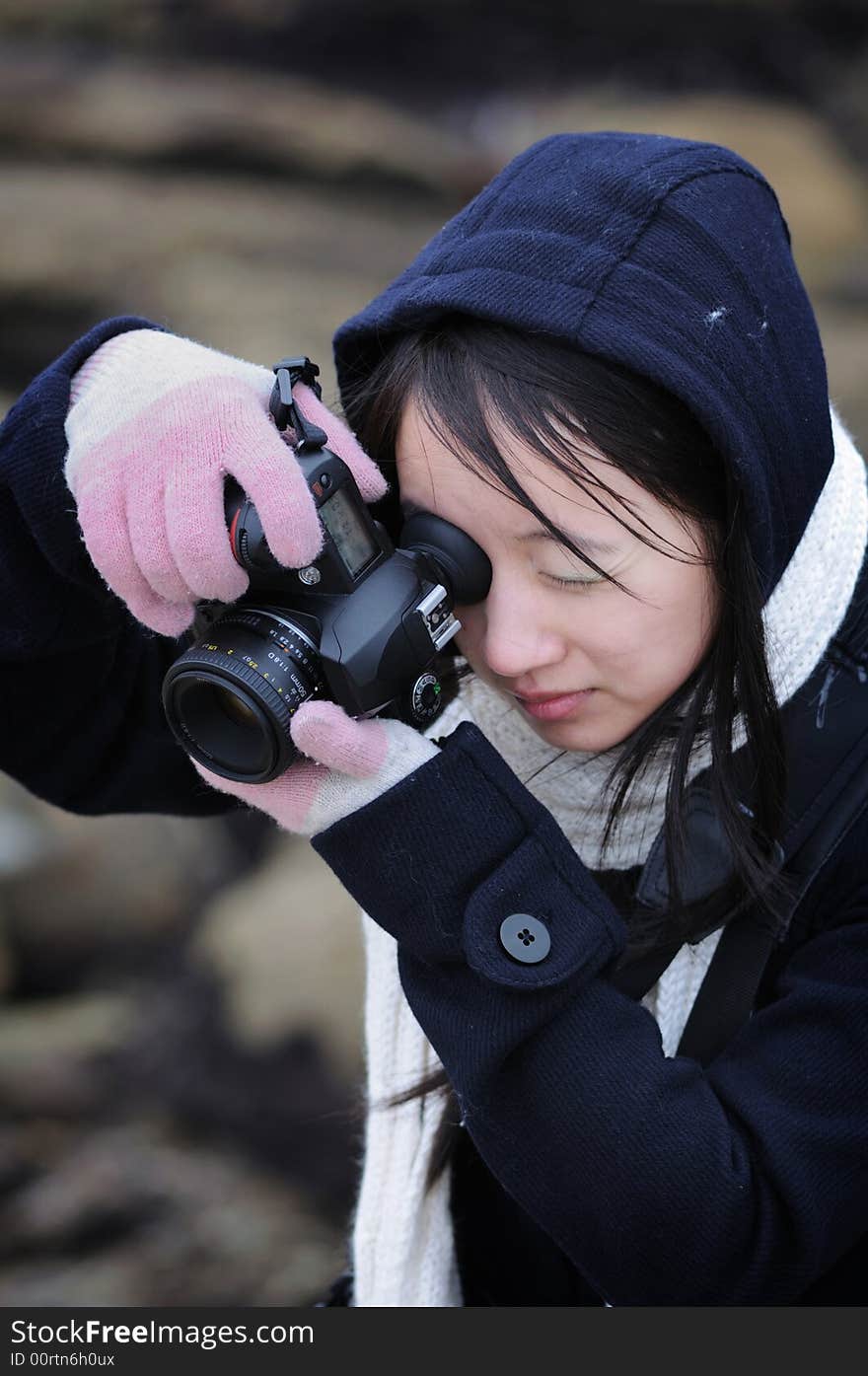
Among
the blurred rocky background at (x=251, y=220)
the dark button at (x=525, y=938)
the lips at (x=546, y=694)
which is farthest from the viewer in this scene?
the blurred rocky background at (x=251, y=220)

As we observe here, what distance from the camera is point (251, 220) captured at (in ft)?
9.14

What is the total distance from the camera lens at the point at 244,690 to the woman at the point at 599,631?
1.0 inches

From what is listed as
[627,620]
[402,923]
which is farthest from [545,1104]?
[627,620]

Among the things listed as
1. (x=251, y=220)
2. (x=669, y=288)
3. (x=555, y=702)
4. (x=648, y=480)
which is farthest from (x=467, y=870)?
(x=251, y=220)

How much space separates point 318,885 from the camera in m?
2.33

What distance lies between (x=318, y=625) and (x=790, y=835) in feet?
1.26

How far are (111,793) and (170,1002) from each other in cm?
106

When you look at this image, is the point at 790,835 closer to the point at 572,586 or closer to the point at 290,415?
the point at 572,586

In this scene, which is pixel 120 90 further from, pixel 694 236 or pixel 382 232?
pixel 694 236

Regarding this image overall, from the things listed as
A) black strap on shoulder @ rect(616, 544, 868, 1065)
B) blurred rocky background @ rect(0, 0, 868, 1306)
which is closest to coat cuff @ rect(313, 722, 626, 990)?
black strap on shoulder @ rect(616, 544, 868, 1065)

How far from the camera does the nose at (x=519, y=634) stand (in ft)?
3.24

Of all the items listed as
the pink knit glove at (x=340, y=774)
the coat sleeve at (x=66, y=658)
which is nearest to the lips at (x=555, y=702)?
the pink knit glove at (x=340, y=774)

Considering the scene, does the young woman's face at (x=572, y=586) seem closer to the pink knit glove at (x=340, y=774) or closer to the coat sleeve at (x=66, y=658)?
the pink knit glove at (x=340, y=774)

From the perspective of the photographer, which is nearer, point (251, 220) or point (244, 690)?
point (244, 690)
